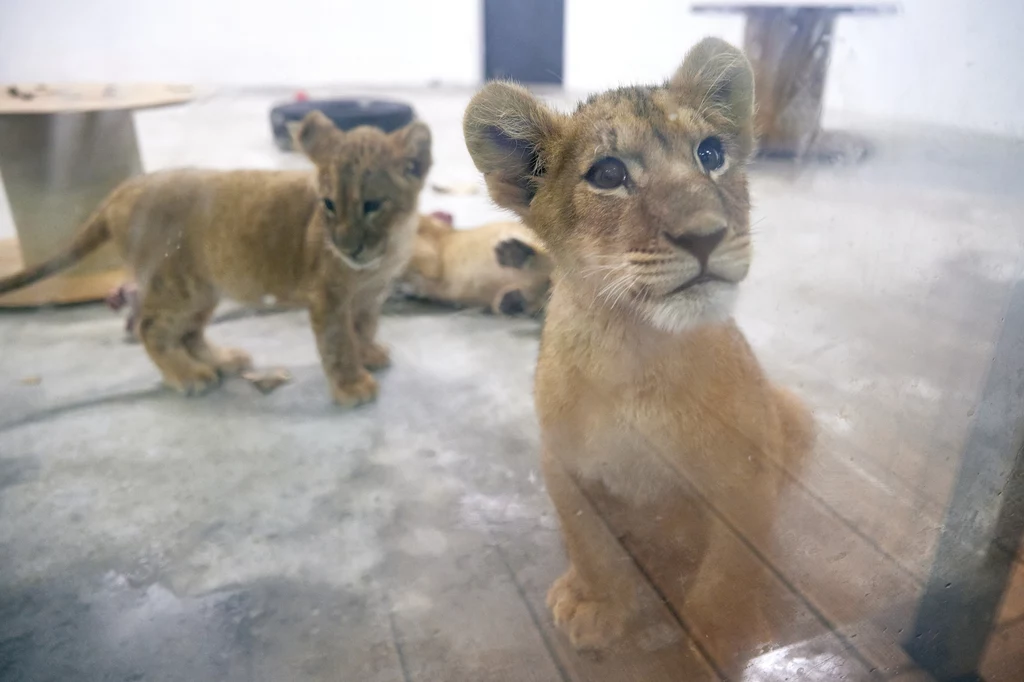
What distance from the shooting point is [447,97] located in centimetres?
180

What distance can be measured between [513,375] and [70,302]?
5.07 feet

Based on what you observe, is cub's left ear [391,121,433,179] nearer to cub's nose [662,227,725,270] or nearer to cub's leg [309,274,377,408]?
cub's leg [309,274,377,408]

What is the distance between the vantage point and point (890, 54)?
146 cm

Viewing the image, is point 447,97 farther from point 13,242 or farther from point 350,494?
point 13,242

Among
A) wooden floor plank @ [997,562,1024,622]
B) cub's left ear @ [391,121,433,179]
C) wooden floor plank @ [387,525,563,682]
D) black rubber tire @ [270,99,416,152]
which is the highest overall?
black rubber tire @ [270,99,416,152]

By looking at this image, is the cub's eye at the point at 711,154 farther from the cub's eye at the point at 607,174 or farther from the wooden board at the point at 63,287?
the wooden board at the point at 63,287

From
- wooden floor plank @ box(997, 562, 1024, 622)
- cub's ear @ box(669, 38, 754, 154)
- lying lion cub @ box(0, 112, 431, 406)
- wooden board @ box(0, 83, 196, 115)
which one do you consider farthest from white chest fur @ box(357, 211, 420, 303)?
wooden floor plank @ box(997, 562, 1024, 622)

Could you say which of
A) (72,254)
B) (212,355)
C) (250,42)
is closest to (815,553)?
(250,42)

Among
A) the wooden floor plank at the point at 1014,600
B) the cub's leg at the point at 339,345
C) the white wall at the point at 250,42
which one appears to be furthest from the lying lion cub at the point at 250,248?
the wooden floor plank at the point at 1014,600

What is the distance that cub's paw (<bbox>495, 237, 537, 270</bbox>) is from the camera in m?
2.62

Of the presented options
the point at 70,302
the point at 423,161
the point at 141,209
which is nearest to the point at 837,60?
the point at 423,161

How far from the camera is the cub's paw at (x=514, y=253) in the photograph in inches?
103

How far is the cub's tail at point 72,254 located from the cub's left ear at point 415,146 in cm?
95

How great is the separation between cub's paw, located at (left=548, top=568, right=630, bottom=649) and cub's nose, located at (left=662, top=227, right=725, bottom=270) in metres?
0.69
